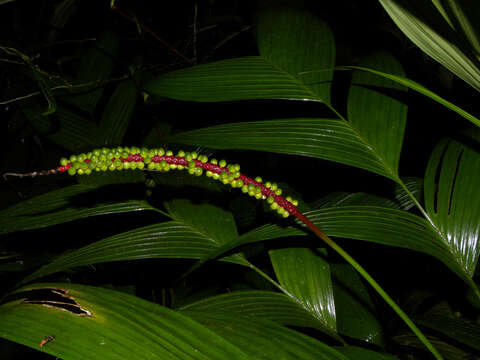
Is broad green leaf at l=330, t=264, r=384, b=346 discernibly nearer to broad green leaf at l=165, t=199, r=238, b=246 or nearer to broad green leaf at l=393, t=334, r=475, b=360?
broad green leaf at l=393, t=334, r=475, b=360

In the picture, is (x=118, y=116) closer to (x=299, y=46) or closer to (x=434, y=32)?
(x=299, y=46)

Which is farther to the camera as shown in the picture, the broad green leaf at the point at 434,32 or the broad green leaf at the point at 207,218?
the broad green leaf at the point at 207,218

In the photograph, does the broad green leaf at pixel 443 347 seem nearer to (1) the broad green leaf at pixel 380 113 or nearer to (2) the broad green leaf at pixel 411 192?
(2) the broad green leaf at pixel 411 192

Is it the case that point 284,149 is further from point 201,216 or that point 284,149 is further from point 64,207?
point 64,207

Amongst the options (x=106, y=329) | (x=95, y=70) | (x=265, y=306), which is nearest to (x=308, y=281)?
(x=265, y=306)

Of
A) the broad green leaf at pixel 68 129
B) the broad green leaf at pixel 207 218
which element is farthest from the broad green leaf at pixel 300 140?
the broad green leaf at pixel 68 129

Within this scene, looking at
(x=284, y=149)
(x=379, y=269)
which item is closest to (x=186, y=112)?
(x=284, y=149)
